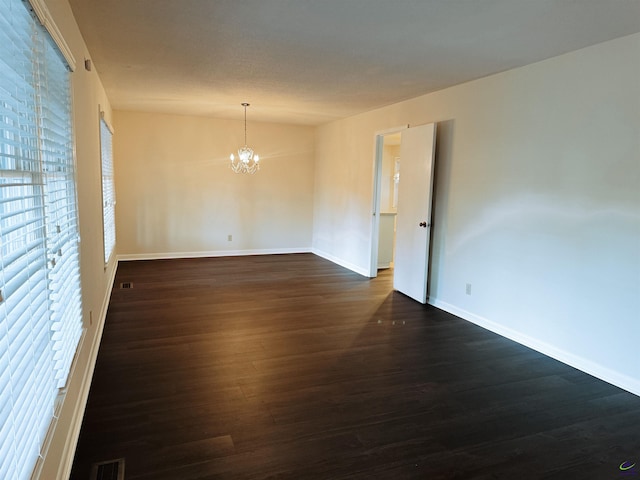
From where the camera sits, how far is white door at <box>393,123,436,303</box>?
4.75 metres

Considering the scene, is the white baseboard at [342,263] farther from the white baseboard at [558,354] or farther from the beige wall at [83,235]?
the beige wall at [83,235]

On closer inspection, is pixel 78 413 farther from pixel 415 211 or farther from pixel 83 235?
pixel 415 211

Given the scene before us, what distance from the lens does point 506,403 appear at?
273cm

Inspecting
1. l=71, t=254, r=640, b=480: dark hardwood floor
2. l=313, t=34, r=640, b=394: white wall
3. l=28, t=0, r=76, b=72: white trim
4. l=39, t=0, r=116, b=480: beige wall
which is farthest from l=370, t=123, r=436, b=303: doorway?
l=28, t=0, r=76, b=72: white trim

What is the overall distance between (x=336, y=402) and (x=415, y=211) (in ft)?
9.40

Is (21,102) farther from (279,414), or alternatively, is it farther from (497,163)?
(497,163)

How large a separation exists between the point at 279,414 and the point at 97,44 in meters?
3.12

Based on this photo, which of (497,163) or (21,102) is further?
(497,163)

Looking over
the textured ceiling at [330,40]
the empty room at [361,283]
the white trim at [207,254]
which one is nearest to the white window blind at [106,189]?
the empty room at [361,283]

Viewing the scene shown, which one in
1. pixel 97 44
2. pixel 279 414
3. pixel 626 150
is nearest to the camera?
pixel 279 414

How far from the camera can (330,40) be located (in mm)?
3131

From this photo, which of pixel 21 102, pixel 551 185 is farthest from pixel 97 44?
pixel 551 185

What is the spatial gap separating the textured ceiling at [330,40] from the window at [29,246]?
A: 1.05 m

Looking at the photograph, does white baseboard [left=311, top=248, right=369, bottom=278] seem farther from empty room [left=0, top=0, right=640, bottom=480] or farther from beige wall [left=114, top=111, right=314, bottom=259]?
empty room [left=0, top=0, right=640, bottom=480]
